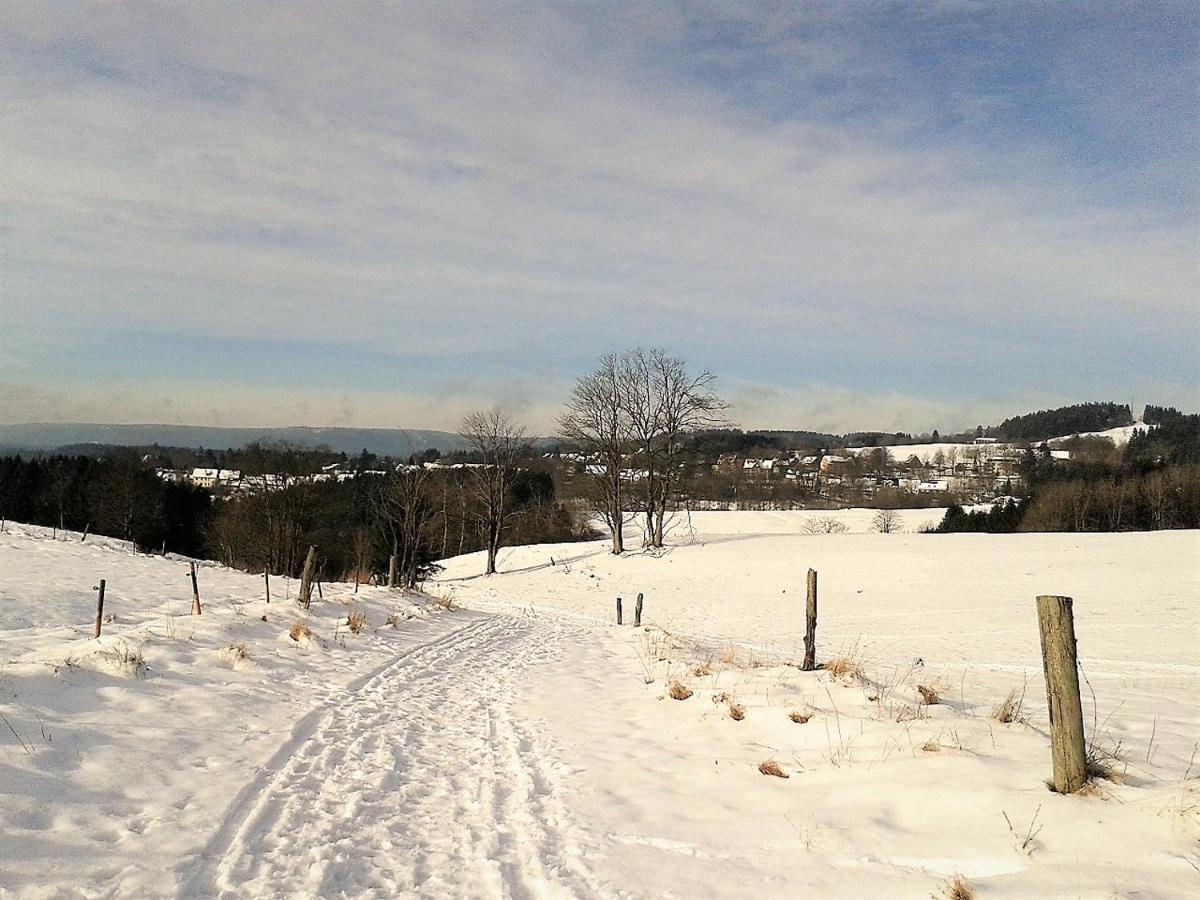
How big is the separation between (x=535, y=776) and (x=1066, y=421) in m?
202

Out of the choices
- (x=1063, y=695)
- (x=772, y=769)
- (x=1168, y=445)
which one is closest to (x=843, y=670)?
(x=772, y=769)

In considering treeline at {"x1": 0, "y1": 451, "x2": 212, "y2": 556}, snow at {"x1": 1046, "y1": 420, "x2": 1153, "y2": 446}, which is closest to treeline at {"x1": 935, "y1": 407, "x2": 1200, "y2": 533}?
treeline at {"x1": 0, "y1": 451, "x2": 212, "y2": 556}

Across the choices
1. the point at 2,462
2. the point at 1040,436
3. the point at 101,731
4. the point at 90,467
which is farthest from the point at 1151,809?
the point at 1040,436

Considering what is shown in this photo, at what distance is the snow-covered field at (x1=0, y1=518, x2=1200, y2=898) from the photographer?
4223 mm

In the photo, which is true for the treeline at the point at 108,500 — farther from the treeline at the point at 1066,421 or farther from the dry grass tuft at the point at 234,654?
the treeline at the point at 1066,421

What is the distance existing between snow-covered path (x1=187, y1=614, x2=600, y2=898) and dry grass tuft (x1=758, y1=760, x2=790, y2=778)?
6.11 feet

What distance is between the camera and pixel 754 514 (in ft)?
264

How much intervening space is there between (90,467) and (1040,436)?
7478 inches

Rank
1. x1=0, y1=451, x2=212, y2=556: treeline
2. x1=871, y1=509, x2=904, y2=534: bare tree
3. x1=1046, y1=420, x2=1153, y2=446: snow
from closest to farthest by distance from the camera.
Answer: x1=0, y1=451, x2=212, y2=556: treeline < x1=871, y1=509, x2=904, y2=534: bare tree < x1=1046, y1=420, x2=1153, y2=446: snow

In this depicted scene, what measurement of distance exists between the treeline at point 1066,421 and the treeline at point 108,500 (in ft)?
583

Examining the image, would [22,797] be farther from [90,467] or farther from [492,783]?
[90,467]

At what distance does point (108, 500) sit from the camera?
59.1 meters

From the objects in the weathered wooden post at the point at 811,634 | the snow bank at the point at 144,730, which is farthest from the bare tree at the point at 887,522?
the snow bank at the point at 144,730

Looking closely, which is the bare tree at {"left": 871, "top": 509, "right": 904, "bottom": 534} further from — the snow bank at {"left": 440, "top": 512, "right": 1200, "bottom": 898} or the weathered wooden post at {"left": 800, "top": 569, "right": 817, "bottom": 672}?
the weathered wooden post at {"left": 800, "top": 569, "right": 817, "bottom": 672}
